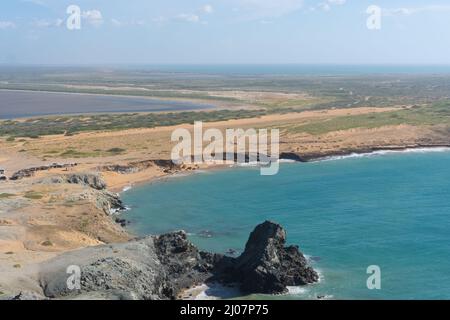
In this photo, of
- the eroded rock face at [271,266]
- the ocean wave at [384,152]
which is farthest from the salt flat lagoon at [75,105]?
the eroded rock face at [271,266]

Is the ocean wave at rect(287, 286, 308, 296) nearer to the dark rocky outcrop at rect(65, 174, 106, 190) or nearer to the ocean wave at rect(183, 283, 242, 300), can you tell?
the ocean wave at rect(183, 283, 242, 300)

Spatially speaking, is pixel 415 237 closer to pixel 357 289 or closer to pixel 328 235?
pixel 328 235

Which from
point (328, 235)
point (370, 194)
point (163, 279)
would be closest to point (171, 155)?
point (370, 194)

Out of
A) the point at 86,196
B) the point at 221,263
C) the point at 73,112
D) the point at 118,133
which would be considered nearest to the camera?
the point at 221,263

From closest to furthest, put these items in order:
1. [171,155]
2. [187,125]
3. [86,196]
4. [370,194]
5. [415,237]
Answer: [415,237]
[86,196]
[370,194]
[171,155]
[187,125]

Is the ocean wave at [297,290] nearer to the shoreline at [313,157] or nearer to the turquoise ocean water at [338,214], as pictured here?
the turquoise ocean water at [338,214]

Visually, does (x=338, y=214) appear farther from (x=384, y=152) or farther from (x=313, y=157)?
(x=384, y=152)

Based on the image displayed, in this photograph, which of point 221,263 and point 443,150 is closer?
point 221,263
